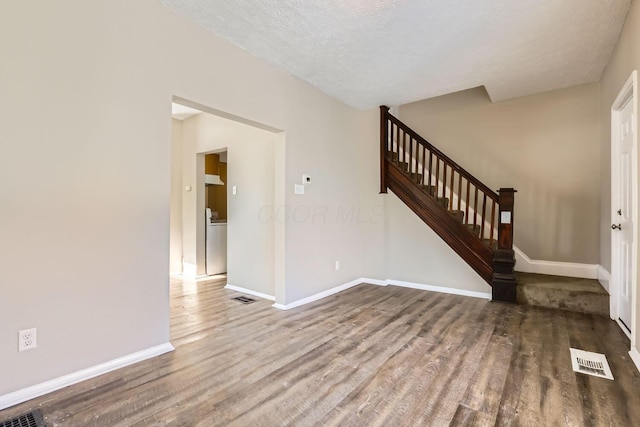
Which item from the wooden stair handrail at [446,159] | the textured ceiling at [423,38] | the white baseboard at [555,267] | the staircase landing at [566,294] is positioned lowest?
the staircase landing at [566,294]

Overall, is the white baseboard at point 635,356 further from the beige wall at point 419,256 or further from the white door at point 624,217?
the beige wall at point 419,256

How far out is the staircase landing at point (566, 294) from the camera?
3.23 metres

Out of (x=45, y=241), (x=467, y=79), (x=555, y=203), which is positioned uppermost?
(x=467, y=79)

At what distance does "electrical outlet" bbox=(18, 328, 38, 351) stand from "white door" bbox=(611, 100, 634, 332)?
4381mm

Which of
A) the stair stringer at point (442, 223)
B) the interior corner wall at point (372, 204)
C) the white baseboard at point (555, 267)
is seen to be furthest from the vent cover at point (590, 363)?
the interior corner wall at point (372, 204)

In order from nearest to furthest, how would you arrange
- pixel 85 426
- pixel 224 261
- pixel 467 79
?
pixel 85 426 < pixel 467 79 < pixel 224 261

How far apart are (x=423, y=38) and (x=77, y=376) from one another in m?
3.64

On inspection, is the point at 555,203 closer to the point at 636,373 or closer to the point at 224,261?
the point at 636,373

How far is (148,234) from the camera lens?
2.25 meters

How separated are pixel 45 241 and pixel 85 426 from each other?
3.46 feet

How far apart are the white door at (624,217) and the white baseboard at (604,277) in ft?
1.47

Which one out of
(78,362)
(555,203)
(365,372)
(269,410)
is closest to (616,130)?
(555,203)

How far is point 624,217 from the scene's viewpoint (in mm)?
2834

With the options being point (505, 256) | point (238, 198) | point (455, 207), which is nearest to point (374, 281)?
point (455, 207)
